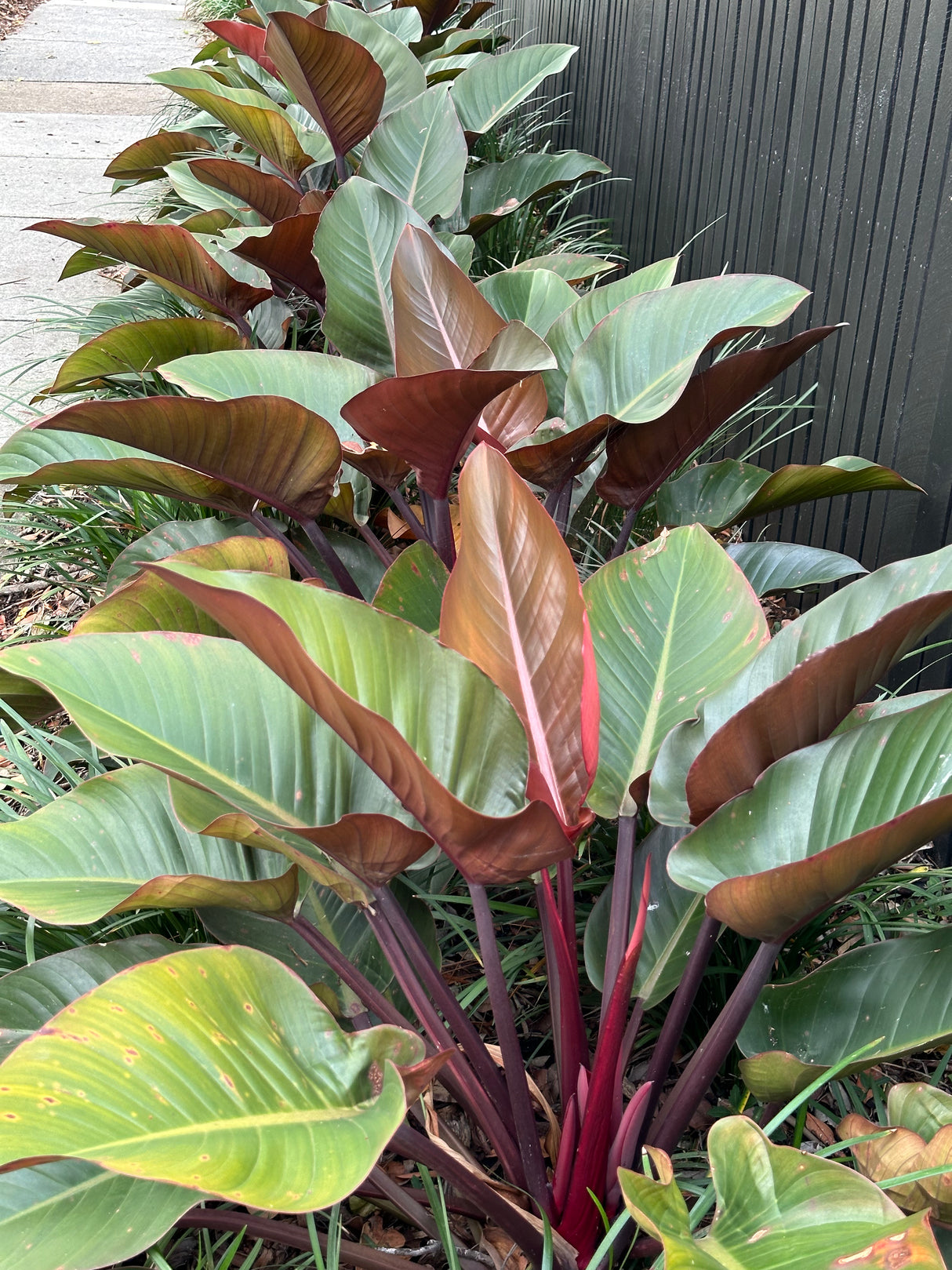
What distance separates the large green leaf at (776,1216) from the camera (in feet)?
2.39

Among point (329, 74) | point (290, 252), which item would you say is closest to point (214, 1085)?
point (290, 252)

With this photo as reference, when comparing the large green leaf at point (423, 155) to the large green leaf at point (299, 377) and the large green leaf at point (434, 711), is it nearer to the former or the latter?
the large green leaf at point (299, 377)

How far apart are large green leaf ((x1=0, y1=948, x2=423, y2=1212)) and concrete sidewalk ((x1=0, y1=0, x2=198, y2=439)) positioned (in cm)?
213

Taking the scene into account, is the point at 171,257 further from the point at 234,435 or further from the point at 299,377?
the point at 234,435

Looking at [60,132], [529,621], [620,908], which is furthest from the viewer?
[60,132]

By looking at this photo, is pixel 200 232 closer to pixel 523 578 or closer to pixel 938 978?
pixel 523 578

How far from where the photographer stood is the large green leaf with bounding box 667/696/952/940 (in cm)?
93

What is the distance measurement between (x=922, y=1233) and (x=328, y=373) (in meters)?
1.38

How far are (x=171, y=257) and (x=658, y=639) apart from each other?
1423 mm

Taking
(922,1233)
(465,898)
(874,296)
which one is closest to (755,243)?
(874,296)

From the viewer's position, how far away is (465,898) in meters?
1.42

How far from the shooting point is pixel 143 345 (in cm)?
199

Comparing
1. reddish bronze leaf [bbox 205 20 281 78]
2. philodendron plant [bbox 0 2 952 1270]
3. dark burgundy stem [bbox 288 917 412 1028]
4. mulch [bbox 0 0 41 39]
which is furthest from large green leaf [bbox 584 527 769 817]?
mulch [bbox 0 0 41 39]

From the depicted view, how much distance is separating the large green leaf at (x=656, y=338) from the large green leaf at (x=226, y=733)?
729mm
